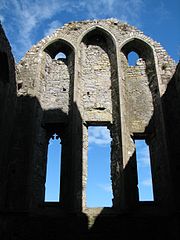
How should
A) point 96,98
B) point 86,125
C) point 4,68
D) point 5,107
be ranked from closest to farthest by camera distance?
point 5,107, point 4,68, point 86,125, point 96,98

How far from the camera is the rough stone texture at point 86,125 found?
257 inches

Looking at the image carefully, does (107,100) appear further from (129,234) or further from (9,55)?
(129,234)

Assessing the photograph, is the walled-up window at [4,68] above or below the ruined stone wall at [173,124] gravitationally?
above

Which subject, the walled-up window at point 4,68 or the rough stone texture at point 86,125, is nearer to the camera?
the rough stone texture at point 86,125

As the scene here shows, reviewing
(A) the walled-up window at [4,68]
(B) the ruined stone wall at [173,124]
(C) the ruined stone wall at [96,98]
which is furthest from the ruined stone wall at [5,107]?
(B) the ruined stone wall at [173,124]

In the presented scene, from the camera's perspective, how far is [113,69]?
9.05 meters

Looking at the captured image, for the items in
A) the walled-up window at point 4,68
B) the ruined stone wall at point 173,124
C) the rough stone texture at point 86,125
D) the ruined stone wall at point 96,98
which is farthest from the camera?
the walled-up window at point 4,68

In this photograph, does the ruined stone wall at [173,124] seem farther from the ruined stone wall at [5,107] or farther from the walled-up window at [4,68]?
the walled-up window at [4,68]

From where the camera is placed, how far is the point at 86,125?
8117 mm

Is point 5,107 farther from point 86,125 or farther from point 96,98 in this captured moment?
point 96,98

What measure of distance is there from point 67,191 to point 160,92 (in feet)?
12.5

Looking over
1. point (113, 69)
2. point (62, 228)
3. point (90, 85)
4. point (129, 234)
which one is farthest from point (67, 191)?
point (113, 69)

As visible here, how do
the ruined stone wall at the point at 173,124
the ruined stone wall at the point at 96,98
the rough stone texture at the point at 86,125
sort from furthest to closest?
the ruined stone wall at the point at 96,98 < the ruined stone wall at the point at 173,124 < the rough stone texture at the point at 86,125

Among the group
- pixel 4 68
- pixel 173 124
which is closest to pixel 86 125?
pixel 173 124
